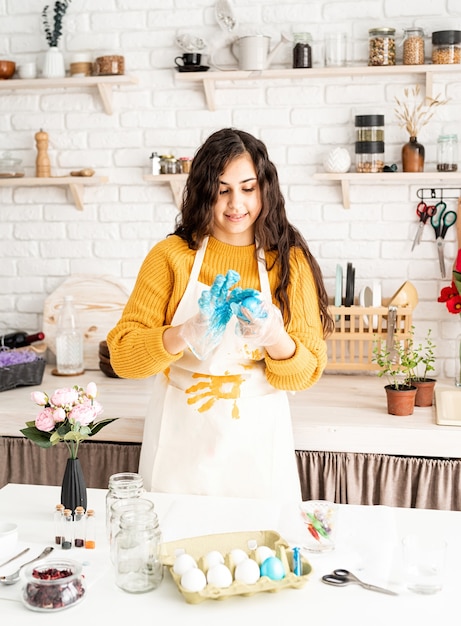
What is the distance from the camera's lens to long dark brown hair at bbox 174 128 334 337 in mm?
2311

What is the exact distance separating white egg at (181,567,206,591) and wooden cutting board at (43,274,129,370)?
2.18 meters

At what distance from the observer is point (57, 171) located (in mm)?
3676

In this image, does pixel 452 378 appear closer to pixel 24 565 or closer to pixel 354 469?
pixel 354 469

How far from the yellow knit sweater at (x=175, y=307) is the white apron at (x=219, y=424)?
4cm

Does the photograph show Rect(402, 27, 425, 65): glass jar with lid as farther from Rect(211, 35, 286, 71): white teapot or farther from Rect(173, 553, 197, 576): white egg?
Rect(173, 553, 197, 576): white egg

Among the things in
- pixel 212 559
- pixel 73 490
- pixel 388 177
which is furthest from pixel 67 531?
pixel 388 177

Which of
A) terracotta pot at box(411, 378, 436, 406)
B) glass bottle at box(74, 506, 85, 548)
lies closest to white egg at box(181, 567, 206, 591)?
glass bottle at box(74, 506, 85, 548)

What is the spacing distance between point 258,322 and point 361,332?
1.39 metres

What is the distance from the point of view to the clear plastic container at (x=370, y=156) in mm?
3314

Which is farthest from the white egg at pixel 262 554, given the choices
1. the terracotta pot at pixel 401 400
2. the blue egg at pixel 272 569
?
the terracotta pot at pixel 401 400

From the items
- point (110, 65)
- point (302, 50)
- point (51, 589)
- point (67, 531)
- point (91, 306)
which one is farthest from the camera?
point (91, 306)

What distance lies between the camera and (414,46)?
10.7 ft

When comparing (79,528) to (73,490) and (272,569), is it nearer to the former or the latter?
(73,490)

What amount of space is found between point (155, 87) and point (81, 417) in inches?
79.4
